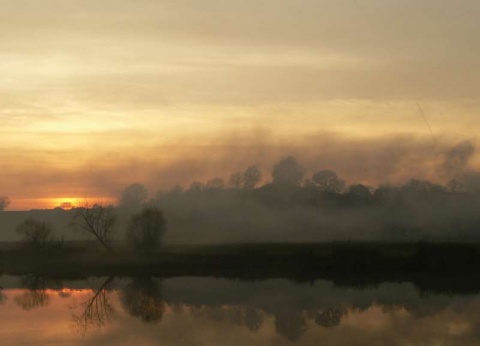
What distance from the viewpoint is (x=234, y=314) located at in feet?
140

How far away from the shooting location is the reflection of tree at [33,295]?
50000mm

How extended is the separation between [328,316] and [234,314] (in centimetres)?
517

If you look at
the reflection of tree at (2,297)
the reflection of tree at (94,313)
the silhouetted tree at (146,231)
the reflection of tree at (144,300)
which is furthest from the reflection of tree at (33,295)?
the silhouetted tree at (146,231)

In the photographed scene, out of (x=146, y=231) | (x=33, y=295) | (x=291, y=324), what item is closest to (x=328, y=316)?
(x=291, y=324)

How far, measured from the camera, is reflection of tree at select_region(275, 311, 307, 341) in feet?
117

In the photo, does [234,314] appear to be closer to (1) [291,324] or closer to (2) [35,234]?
(1) [291,324]

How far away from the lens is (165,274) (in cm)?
6881

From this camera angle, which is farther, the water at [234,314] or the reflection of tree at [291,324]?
the reflection of tree at [291,324]

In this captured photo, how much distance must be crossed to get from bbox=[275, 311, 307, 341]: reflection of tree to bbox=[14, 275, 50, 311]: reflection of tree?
16.6m

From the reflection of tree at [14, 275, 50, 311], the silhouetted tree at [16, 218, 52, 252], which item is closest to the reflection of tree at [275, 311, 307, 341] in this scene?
the reflection of tree at [14, 275, 50, 311]

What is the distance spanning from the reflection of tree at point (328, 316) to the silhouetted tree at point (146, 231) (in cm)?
4319

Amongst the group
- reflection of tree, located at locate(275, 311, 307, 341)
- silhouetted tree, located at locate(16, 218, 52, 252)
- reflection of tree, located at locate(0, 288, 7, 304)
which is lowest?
reflection of tree, located at locate(275, 311, 307, 341)

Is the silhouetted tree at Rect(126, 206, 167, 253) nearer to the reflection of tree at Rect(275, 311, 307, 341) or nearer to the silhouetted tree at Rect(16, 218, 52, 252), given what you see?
the silhouetted tree at Rect(16, 218, 52, 252)

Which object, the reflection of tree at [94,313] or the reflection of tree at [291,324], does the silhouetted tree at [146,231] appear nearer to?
the reflection of tree at [94,313]
